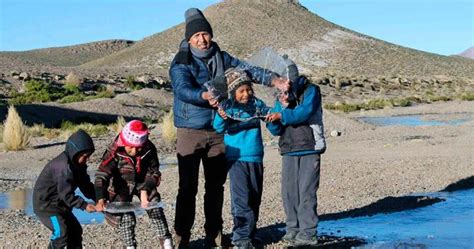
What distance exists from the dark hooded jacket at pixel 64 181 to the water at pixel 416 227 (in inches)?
121

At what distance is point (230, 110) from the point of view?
7.93 m

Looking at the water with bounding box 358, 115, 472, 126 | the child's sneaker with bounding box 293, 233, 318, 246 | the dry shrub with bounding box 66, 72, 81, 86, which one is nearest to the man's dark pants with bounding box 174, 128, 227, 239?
the child's sneaker with bounding box 293, 233, 318, 246

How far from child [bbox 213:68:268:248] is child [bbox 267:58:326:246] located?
31cm

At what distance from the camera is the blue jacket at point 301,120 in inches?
330

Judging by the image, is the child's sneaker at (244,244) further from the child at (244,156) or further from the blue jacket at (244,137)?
the blue jacket at (244,137)

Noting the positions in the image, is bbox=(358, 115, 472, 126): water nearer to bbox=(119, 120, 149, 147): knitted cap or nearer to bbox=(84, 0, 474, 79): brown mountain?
bbox=(119, 120, 149, 147): knitted cap

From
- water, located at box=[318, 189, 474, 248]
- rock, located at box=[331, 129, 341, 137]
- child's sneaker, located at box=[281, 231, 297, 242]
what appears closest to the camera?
child's sneaker, located at box=[281, 231, 297, 242]

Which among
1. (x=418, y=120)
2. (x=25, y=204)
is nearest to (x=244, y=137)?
(x=25, y=204)

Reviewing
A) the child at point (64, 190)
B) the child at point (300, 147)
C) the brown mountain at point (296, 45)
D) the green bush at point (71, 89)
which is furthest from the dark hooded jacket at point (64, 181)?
the brown mountain at point (296, 45)

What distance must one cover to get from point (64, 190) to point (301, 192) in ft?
7.87

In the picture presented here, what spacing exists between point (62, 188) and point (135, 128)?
802 mm

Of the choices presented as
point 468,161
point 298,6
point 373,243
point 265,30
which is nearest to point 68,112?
point 468,161

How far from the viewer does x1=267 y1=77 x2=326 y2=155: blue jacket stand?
838 cm

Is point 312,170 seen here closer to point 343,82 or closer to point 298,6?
point 343,82
